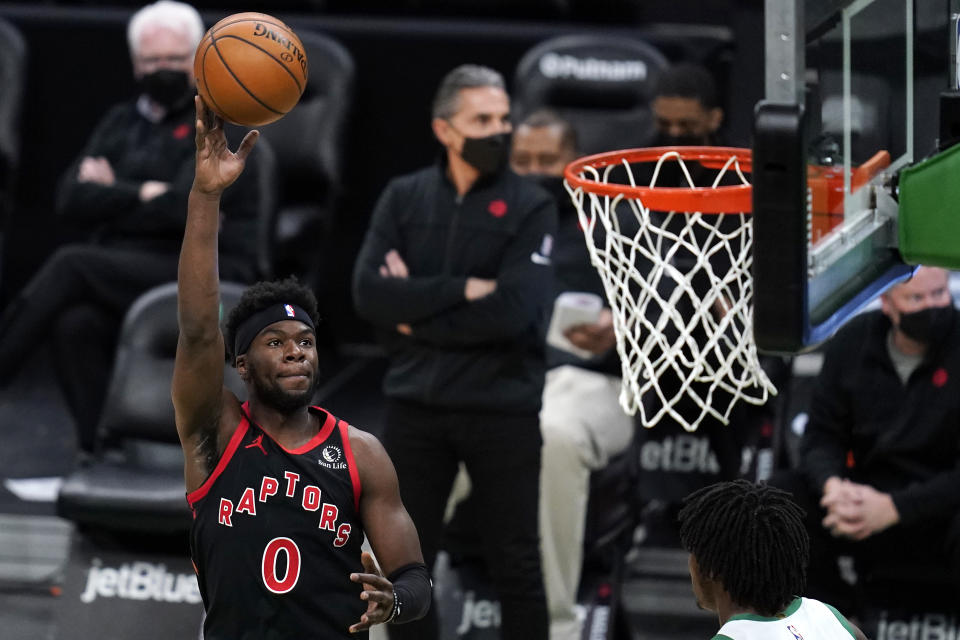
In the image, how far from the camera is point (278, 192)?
6941mm

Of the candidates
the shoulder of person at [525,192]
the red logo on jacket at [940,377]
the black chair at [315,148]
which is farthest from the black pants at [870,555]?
the black chair at [315,148]

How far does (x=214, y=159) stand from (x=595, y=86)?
413cm

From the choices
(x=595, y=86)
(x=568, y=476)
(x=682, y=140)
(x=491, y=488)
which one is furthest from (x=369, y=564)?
(x=595, y=86)

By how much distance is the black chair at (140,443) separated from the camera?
5414mm

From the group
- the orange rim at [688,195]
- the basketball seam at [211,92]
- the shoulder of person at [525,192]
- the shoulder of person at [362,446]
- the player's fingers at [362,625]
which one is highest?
the basketball seam at [211,92]

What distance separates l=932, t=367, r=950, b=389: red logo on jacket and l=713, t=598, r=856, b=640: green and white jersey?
2.39 metres

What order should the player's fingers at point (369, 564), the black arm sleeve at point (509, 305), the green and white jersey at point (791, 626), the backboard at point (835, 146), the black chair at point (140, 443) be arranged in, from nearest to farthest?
the backboard at point (835, 146), the green and white jersey at point (791, 626), the player's fingers at point (369, 564), the black arm sleeve at point (509, 305), the black chair at point (140, 443)

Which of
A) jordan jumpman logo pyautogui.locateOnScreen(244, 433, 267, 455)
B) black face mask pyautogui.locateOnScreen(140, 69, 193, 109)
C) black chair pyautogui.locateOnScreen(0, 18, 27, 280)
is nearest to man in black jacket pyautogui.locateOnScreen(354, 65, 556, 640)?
jordan jumpman logo pyautogui.locateOnScreen(244, 433, 267, 455)

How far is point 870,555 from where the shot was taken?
5.36m

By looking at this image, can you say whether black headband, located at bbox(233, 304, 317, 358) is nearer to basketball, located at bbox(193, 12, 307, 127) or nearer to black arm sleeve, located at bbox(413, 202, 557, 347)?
basketball, located at bbox(193, 12, 307, 127)

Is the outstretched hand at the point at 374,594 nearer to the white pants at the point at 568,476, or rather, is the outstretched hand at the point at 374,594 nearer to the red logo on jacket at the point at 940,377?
the white pants at the point at 568,476

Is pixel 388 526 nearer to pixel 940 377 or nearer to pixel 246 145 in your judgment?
pixel 246 145

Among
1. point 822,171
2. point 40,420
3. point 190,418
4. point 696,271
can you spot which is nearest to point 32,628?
point 40,420

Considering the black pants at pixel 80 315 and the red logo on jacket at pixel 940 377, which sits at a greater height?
the black pants at pixel 80 315
